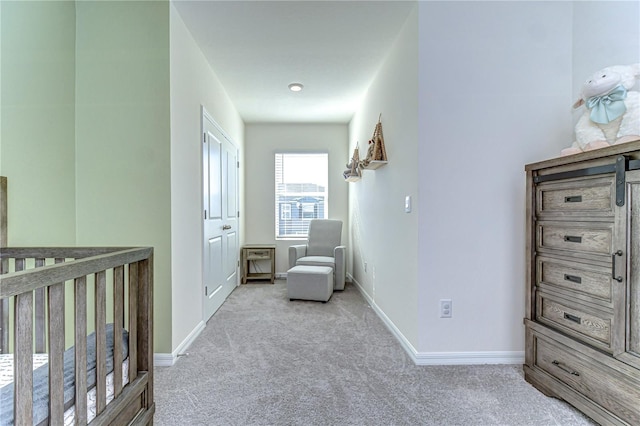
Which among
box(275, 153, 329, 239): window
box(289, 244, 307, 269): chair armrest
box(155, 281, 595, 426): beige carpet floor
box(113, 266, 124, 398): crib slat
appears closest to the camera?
box(113, 266, 124, 398): crib slat

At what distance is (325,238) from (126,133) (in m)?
2.85

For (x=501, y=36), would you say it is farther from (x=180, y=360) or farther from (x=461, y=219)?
(x=180, y=360)

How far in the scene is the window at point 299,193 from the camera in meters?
4.95

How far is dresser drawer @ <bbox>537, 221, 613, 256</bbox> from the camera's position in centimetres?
143

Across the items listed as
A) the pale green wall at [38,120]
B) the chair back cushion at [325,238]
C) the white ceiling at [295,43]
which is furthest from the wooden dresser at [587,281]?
the pale green wall at [38,120]

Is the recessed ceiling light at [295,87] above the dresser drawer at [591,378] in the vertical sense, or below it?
above

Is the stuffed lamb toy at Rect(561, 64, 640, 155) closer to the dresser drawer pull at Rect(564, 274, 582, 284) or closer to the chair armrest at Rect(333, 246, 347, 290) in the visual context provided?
the dresser drawer pull at Rect(564, 274, 582, 284)

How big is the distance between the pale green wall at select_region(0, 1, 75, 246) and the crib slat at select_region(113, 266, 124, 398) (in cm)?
106

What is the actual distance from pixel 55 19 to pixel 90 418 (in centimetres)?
225

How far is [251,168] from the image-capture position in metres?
4.89

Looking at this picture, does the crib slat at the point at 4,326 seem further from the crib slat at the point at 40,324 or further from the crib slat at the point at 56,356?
the crib slat at the point at 56,356

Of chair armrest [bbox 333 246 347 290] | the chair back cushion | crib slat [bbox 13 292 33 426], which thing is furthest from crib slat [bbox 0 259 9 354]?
the chair back cushion

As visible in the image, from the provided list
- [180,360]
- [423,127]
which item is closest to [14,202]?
[180,360]

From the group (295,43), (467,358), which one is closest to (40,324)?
(467,358)
